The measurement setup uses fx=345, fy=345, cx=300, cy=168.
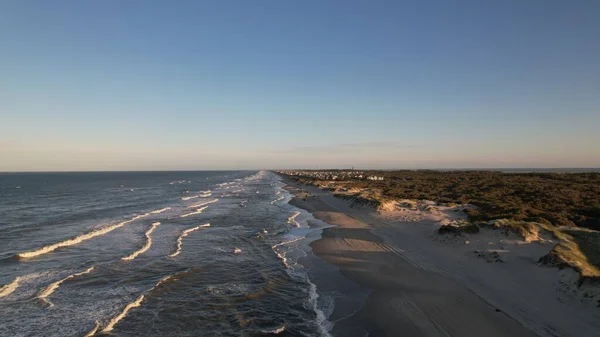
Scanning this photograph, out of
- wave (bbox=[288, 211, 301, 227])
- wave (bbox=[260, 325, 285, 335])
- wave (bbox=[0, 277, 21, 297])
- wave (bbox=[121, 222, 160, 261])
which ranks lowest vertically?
wave (bbox=[288, 211, 301, 227])

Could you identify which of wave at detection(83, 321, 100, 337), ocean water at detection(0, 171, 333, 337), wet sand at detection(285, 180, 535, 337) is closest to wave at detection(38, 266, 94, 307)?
ocean water at detection(0, 171, 333, 337)

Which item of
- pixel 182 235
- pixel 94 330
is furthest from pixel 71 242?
pixel 94 330

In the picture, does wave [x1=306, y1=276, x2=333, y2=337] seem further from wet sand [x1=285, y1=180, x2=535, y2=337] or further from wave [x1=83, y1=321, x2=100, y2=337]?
wave [x1=83, y1=321, x2=100, y2=337]

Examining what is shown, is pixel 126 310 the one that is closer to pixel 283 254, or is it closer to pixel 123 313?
pixel 123 313

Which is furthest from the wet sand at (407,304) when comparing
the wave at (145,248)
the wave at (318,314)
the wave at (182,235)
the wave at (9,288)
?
the wave at (9,288)

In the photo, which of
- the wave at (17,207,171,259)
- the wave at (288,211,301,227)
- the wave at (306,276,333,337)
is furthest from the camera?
the wave at (288,211,301,227)

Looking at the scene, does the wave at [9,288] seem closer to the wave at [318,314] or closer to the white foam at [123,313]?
the white foam at [123,313]
